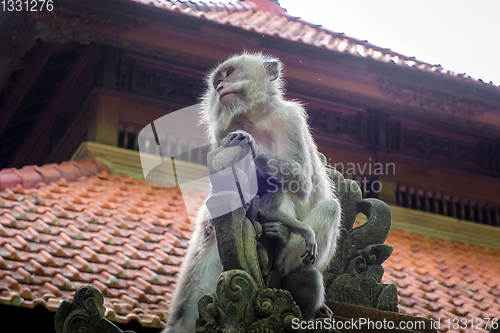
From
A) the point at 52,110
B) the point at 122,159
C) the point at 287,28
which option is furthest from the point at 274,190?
the point at 52,110

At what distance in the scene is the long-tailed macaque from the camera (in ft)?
13.0

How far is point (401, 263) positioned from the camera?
391 inches

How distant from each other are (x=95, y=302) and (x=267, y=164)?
1.20 metres

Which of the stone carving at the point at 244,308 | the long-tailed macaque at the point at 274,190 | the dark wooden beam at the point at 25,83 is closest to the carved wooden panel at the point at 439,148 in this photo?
the dark wooden beam at the point at 25,83

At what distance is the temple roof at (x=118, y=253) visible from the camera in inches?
290

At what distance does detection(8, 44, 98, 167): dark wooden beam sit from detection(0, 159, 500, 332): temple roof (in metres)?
2.02

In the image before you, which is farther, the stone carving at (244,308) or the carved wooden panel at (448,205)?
the carved wooden panel at (448,205)

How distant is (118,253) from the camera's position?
323 inches

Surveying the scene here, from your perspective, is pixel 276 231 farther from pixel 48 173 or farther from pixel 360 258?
pixel 48 173

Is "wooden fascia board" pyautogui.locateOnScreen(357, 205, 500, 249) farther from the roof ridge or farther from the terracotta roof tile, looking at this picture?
the roof ridge

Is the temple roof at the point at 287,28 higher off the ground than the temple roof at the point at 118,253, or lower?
higher

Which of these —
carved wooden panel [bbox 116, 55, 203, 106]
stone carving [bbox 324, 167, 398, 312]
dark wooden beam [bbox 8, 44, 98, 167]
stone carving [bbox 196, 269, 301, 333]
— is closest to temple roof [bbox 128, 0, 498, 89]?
carved wooden panel [bbox 116, 55, 203, 106]

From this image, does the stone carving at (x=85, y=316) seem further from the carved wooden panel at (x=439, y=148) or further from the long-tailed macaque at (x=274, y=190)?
the carved wooden panel at (x=439, y=148)

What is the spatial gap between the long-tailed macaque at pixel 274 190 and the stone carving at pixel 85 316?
0.41 m
